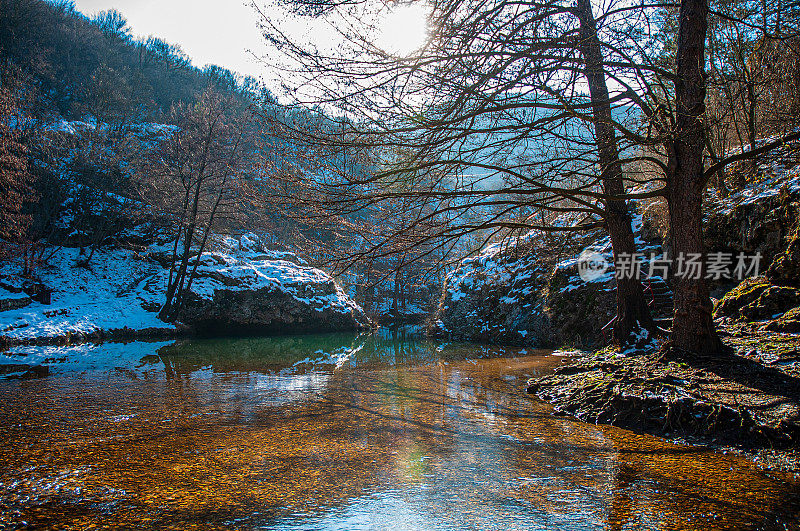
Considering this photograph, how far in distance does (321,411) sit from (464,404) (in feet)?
5.86

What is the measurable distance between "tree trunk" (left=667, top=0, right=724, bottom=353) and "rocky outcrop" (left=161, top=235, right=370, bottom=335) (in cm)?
1298

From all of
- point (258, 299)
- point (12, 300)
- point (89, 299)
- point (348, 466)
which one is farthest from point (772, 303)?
point (89, 299)

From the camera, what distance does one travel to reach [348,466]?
3102mm

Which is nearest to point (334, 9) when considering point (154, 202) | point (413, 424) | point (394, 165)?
point (394, 165)

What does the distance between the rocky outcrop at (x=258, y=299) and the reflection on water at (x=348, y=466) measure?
11.1 m

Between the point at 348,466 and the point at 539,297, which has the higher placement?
the point at 539,297

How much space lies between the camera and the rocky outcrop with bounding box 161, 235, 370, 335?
17.0 meters

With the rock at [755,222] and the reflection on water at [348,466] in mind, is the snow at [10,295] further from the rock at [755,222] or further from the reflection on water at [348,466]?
the rock at [755,222]

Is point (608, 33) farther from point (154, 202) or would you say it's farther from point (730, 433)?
point (154, 202)

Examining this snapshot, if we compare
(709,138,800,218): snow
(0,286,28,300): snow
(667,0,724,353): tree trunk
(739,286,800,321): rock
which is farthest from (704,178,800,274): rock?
(0,286,28,300): snow

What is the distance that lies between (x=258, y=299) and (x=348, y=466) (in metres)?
16.0

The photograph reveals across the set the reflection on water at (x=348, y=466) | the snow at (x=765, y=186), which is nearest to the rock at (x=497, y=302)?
the snow at (x=765, y=186)

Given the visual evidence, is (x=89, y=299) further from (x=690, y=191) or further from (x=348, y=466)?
(x=690, y=191)

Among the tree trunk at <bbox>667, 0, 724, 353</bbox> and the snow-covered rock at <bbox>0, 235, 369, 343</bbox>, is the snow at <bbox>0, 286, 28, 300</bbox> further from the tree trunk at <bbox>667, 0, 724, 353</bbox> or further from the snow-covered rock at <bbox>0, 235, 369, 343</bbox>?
the tree trunk at <bbox>667, 0, 724, 353</bbox>
